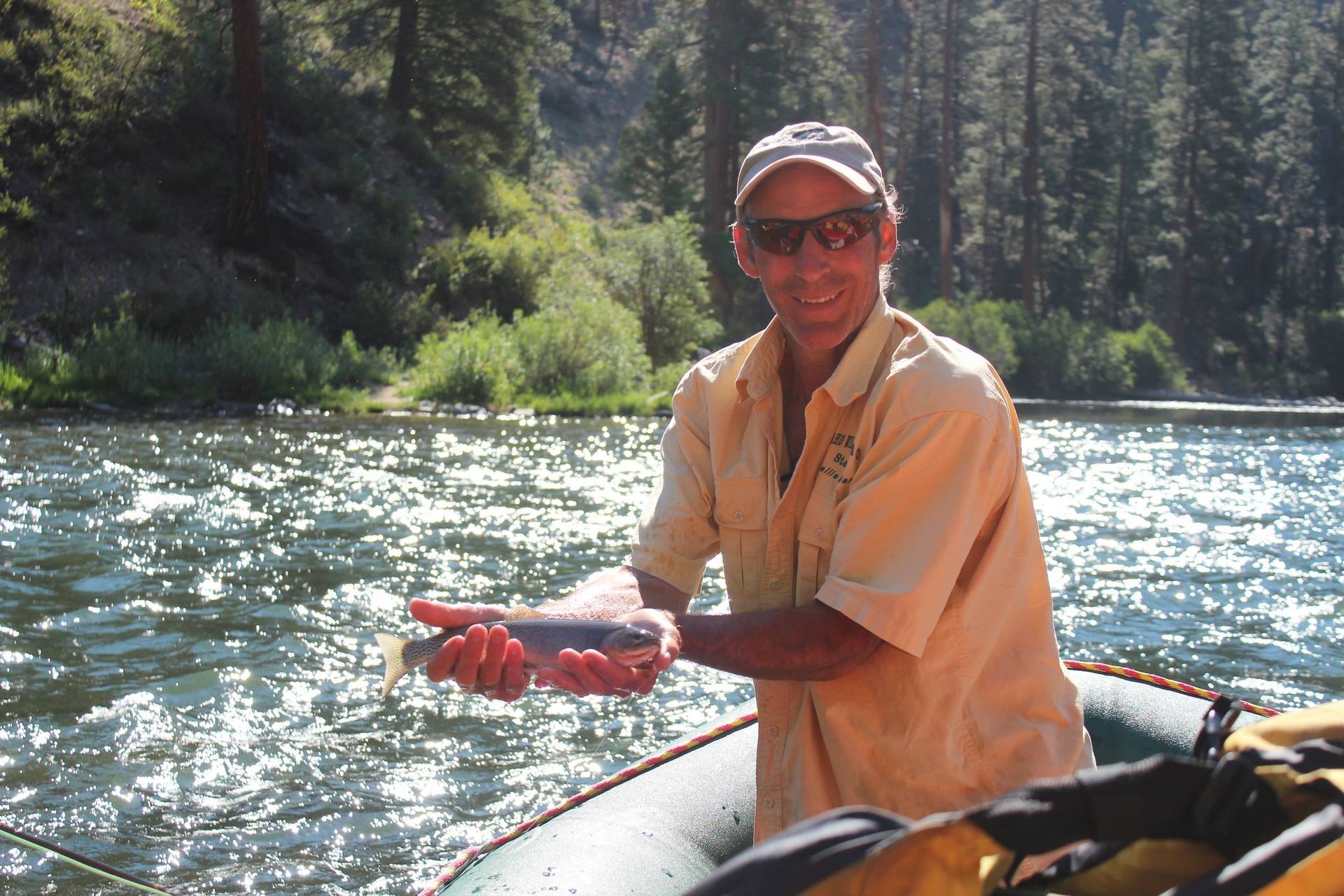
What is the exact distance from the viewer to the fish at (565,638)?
2.51 metres

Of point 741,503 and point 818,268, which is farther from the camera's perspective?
point 741,503

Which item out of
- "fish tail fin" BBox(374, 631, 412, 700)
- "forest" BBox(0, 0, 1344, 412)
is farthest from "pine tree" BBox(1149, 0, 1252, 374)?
"fish tail fin" BBox(374, 631, 412, 700)

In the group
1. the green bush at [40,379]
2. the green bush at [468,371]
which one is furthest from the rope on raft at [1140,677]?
the green bush at [468,371]

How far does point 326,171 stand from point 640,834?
26.3m

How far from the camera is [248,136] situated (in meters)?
24.2

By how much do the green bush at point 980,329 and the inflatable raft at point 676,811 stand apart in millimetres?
34560

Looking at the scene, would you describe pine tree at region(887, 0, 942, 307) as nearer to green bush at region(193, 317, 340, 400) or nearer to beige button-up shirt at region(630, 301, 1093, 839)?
green bush at region(193, 317, 340, 400)

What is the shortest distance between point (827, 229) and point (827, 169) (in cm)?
13

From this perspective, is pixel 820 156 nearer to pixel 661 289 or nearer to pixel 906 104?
pixel 661 289

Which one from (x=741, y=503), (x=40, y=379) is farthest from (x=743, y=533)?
(x=40, y=379)

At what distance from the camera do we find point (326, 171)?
90.3 ft

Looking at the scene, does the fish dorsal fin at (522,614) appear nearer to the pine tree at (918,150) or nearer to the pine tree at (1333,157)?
the pine tree at (918,150)

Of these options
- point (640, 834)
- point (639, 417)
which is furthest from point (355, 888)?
point (639, 417)

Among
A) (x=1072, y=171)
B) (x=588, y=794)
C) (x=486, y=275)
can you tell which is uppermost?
(x=1072, y=171)
